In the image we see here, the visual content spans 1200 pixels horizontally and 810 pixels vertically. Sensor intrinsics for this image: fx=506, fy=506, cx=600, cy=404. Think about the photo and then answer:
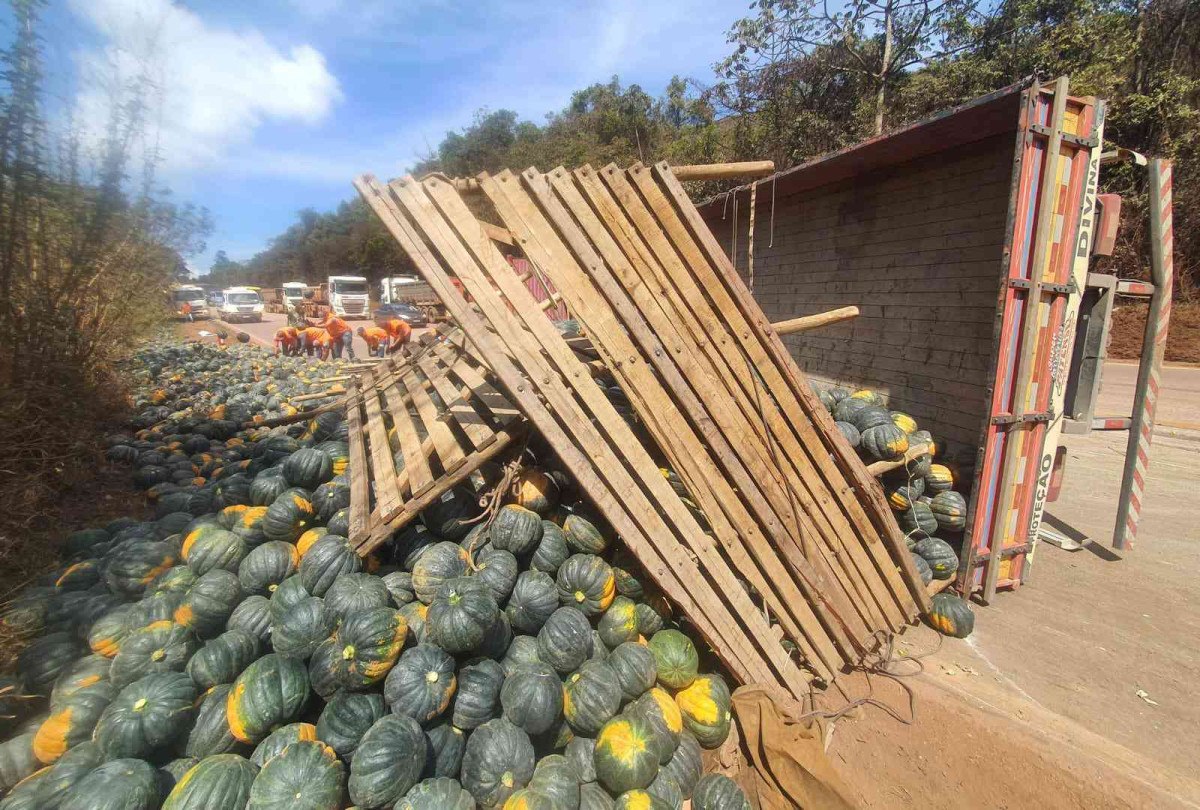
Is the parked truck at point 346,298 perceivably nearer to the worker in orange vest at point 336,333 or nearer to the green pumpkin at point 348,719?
the worker in orange vest at point 336,333

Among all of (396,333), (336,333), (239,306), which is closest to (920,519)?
(396,333)

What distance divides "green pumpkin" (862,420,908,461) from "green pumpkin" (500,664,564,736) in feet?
10.5

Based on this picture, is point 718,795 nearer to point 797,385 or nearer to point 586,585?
point 586,585

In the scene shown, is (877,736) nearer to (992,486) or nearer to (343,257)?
(992,486)

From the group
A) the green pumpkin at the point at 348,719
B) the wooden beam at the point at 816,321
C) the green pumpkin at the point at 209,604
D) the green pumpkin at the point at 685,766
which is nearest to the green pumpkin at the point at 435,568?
the green pumpkin at the point at 348,719

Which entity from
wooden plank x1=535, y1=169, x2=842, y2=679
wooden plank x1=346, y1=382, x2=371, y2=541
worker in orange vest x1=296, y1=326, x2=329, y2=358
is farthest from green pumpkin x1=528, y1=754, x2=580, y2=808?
worker in orange vest x1=296, y1=326, x2=329, y2=358

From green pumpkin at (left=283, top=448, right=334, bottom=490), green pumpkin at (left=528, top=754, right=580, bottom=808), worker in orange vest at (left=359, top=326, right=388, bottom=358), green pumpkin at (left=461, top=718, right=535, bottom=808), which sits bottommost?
green pumpkin at (left=528, top=754, right=580, bottom=808)

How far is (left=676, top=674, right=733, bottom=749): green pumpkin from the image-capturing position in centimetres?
290

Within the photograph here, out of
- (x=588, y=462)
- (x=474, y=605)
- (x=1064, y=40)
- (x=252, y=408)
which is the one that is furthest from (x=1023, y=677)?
(x=1064, y=40)

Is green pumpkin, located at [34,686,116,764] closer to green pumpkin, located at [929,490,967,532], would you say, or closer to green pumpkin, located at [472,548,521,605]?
green pumpkin, located at [472,548,521,605]

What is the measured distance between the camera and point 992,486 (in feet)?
13.3

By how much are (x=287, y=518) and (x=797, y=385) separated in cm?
374

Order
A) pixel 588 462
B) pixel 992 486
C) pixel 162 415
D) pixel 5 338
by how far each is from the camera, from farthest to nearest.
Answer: pixel 162 415
pixel 5 338
pixel 992 486
pixel 588 462

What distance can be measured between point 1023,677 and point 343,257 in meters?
80.2
